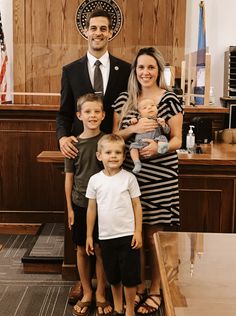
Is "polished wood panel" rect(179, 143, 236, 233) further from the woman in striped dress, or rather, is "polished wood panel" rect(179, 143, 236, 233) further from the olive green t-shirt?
the olive green t-shirt

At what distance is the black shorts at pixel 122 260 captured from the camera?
2596 mm

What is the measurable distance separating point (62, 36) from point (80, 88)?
13.9 ft

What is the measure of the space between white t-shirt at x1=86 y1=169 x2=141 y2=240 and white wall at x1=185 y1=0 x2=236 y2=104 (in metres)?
4.66

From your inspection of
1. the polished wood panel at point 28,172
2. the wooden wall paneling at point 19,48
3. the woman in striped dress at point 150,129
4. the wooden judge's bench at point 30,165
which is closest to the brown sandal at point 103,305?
the woman in striped dress at point 150,129

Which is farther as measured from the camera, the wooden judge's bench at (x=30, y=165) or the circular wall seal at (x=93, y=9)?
the circular wall seal at (x=93, y=9)

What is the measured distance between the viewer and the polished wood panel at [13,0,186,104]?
6.75 meters

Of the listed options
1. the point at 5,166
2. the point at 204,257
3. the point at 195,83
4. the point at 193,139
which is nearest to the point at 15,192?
the point at 5,166

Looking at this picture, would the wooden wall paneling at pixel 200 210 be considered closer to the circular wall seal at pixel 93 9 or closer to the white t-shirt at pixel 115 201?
the white t-shirt at pixel 115 201

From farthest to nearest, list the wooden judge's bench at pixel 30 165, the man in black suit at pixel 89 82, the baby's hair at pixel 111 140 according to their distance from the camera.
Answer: the wooden judge's bench at pixel 30 165
the man in black suit at pixel 89 82
the baby's hair at pixel 111 140

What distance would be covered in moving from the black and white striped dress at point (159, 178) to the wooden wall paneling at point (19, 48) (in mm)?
4449

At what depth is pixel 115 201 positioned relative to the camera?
100 inches

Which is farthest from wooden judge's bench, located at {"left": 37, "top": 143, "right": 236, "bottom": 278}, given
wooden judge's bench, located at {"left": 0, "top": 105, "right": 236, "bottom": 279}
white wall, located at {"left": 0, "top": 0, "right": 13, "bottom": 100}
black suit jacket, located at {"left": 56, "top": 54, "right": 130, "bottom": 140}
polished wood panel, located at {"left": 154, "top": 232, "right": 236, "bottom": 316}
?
white wall, located at {"left": 0, "top": 0, "right": 13, "bottom": 100}

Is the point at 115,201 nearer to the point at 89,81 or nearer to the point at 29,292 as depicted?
the point at 89,81

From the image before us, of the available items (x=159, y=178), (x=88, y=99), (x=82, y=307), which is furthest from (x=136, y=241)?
(x=88, y=99)
